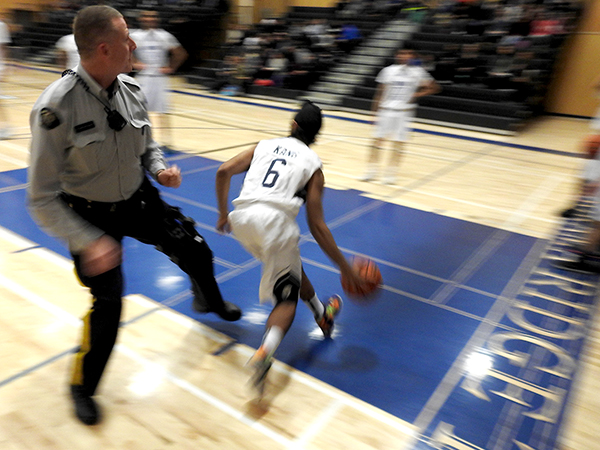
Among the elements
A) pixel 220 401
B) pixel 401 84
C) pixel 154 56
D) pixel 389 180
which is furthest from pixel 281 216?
pixel 154 56

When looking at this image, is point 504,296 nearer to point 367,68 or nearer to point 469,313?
point 469,313

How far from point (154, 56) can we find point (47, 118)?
213 inches

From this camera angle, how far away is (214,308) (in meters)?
2.86

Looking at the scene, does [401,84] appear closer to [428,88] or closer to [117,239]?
[428,88]

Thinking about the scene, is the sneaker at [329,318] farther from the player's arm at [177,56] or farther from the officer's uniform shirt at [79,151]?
the player's arm at [177,56]

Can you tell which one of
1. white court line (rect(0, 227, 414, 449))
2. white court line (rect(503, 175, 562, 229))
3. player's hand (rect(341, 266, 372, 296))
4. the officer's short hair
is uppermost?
the officer's short hair

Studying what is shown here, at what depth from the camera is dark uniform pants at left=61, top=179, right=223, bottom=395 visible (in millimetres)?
1966

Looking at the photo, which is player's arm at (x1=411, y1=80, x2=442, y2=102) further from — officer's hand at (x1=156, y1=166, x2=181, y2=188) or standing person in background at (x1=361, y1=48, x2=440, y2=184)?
officer's hand at (x1=156, y1=166, x2=181, y2=188)

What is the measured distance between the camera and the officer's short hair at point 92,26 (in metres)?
1.69

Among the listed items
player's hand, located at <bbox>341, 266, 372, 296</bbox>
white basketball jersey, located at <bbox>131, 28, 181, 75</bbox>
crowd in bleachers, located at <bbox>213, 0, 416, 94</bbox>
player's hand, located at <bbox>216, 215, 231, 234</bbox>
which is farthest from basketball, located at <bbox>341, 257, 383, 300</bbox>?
crowd in bleachers, located at <bbox>213, 0, 416, 94</bbox>

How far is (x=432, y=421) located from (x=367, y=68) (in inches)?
547

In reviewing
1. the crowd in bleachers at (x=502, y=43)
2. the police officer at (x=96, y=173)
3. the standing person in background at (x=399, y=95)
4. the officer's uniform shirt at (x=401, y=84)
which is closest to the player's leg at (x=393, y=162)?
the standing person in background at (x=399, y=95)

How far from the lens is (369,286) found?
2.38 meters

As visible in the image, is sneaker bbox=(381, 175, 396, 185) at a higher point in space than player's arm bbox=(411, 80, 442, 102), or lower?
lower
